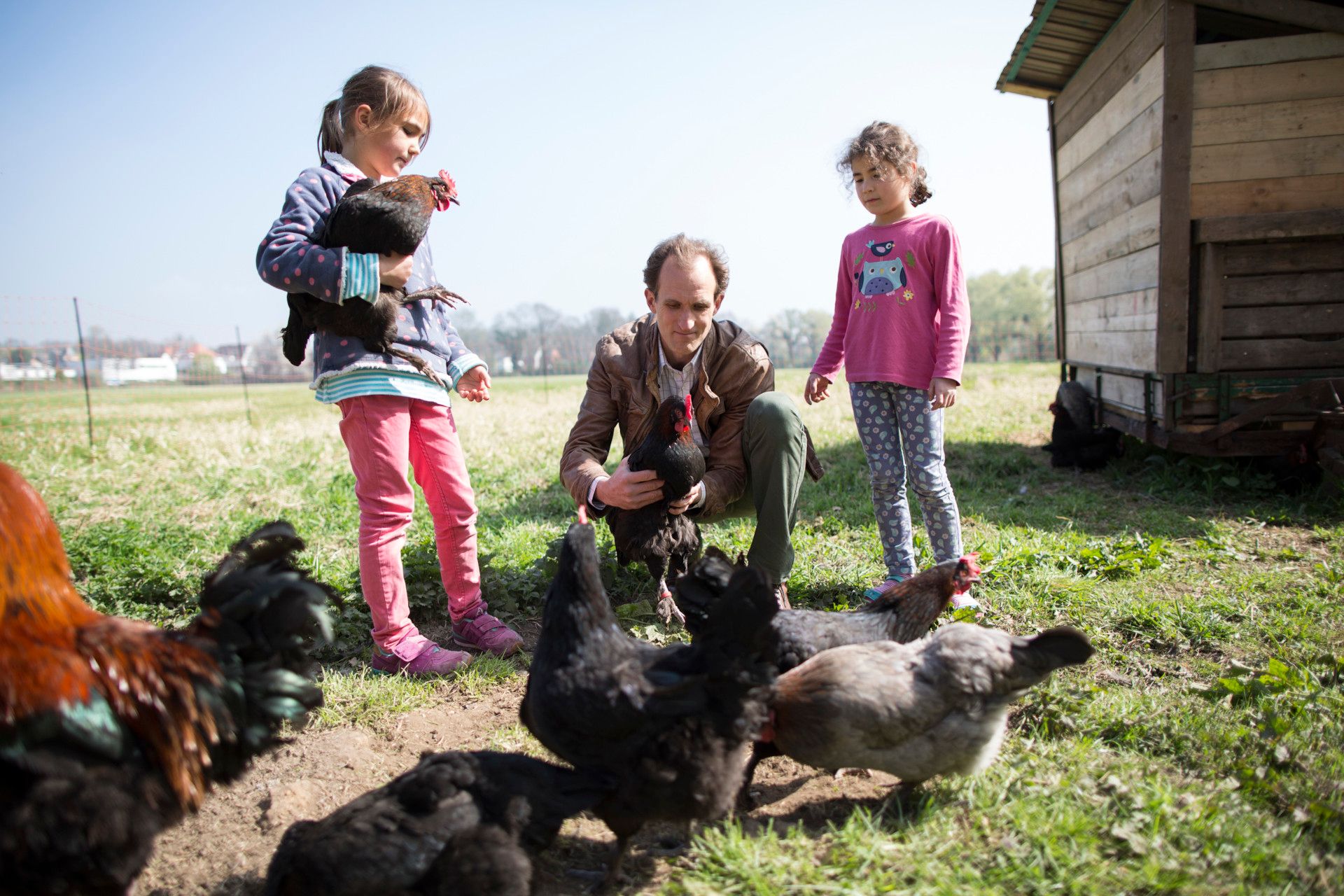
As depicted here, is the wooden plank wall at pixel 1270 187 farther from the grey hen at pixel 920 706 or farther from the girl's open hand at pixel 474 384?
the girl's open hand at pixel 474 384

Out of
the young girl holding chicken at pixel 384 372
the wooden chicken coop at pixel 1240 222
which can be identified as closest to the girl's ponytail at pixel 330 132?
the young girl holding chicken at pixel 384 372

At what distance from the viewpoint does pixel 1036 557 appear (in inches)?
168

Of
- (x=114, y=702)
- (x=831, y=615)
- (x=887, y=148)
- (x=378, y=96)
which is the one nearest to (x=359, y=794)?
(x=114, y=702)

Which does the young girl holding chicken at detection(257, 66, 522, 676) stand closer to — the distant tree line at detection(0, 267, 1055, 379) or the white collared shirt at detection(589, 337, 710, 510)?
the white collared shirt at detection(589, 337, 710, 510)

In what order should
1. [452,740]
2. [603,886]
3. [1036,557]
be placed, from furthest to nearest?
[1036,557] → [452,740] → [603,886]

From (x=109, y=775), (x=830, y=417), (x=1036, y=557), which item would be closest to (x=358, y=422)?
(x=109, y=775)

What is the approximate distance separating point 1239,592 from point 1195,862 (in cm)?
231

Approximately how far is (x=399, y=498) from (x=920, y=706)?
2.25 meters

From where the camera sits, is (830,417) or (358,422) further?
(830,417)

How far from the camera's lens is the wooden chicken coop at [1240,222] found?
17.1 ft

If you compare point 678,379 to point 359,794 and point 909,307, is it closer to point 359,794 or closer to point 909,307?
point 909,307

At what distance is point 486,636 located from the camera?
11.5ft

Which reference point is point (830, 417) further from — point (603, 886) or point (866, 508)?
point (603, 886)

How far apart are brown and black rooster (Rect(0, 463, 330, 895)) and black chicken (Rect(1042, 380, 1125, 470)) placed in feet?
22.9
